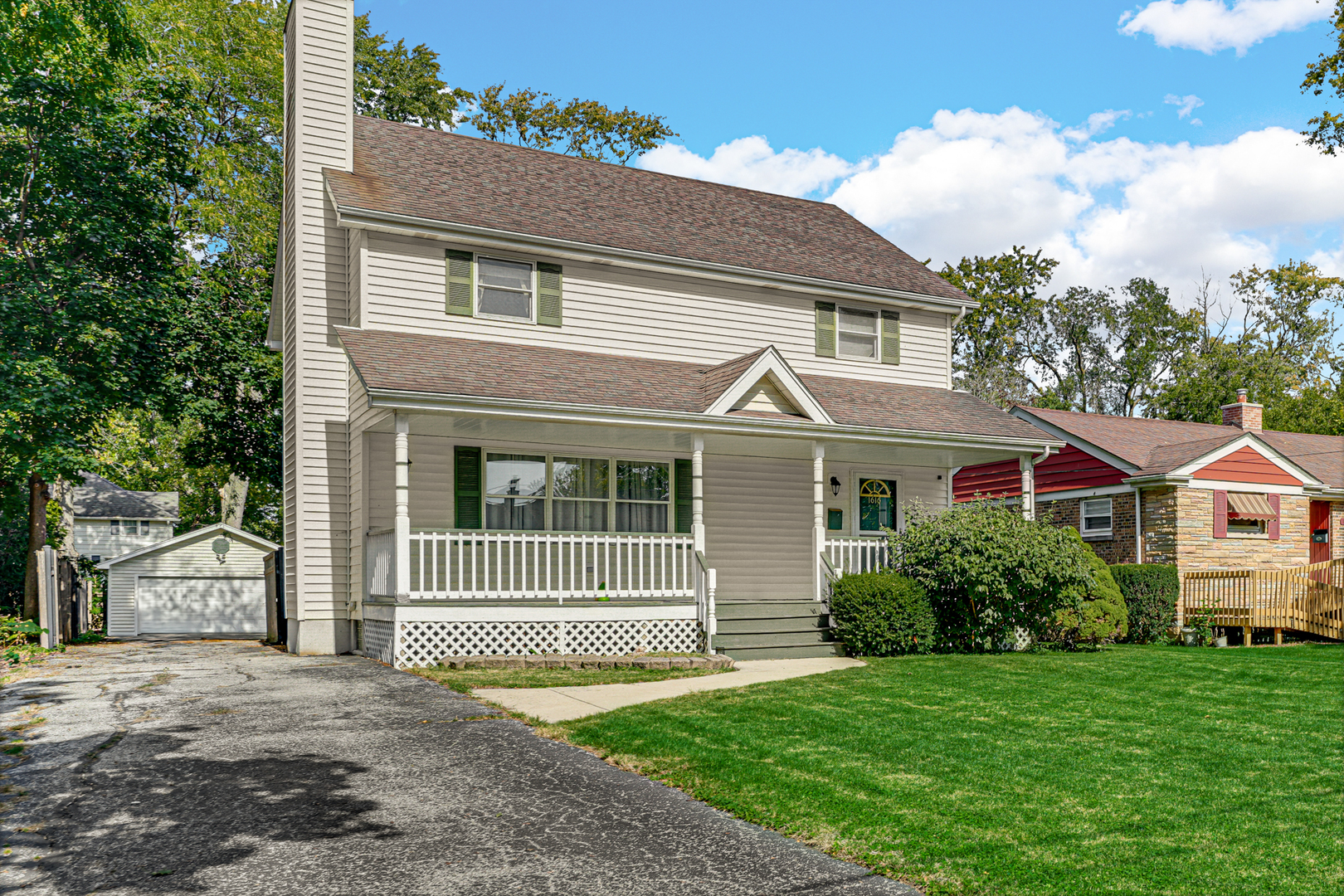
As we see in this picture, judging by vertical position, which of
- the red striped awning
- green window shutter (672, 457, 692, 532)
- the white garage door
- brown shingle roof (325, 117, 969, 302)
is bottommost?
the white garage door

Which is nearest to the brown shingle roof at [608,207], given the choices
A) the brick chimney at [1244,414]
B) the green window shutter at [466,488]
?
the green window shutter at [466,488]

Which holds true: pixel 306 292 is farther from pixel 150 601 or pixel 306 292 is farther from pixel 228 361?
pixel 150 601

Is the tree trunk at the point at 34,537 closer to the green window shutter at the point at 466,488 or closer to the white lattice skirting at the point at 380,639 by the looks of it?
the white lattice skirting at the point at 380,639

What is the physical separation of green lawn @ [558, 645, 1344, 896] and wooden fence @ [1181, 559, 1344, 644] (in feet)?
28.1

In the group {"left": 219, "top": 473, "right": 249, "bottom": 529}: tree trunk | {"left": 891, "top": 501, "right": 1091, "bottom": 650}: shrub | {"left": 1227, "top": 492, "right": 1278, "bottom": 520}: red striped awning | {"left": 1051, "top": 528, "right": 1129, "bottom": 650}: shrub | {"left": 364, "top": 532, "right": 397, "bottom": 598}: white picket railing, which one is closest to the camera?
{"left": 364, "top": 532, "right": 397, "bottom": 598}: white picket railing

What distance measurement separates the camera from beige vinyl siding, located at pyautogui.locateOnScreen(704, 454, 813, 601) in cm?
1791

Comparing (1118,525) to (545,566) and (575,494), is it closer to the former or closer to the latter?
(575,494)

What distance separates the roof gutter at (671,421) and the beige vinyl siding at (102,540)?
3424 cm

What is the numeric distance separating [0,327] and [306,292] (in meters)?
11.2

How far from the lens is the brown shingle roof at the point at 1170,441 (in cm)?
2244

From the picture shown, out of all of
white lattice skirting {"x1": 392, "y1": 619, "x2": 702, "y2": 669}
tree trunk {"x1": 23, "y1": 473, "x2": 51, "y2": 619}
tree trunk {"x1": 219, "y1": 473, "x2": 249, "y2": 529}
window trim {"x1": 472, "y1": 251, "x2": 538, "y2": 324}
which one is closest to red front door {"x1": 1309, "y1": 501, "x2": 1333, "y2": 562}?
white lattice skirting {"x1": 392, "y1": 619, "x2": 702, "y2": 669}

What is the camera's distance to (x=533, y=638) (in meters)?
14.2

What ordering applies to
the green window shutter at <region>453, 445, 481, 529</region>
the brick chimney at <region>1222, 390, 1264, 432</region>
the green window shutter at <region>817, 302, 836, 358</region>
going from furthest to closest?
1. the brick chimney at <region>1222, 390, 1264, 432</region>
2. the green window shutter at <region>817, 302, 836, 358</region>
3. the green window shutter at <region>453, 445, 481, 529</region>

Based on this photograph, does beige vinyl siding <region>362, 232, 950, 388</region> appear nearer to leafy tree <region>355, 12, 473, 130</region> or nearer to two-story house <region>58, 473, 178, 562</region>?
leafy tree <region>355, 12, 473, 130</region>
